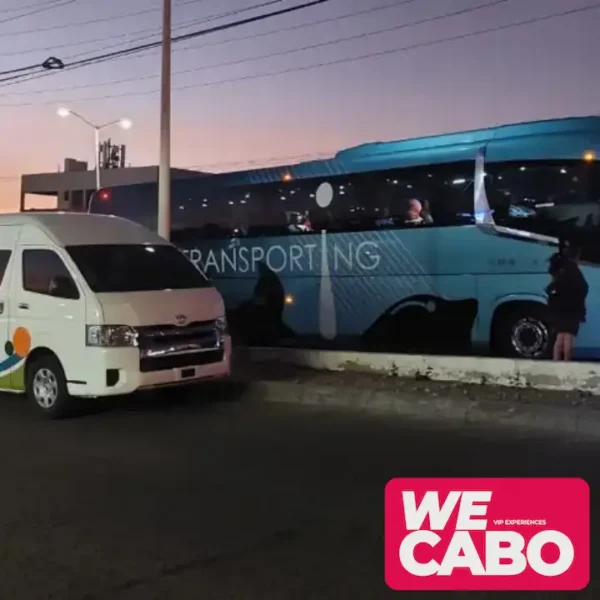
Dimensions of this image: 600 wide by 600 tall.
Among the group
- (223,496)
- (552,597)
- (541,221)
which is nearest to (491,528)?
(552,597)

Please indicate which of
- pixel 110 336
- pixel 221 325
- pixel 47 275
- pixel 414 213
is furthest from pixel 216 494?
pixel 414 213

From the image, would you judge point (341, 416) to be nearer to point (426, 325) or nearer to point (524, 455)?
point (524, 455)

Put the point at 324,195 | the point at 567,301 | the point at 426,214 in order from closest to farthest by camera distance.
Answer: the point at 567,301 < the point at 426,214 < the point at 324,195

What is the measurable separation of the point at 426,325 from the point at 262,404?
539 cm

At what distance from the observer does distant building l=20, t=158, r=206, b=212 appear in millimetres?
52875

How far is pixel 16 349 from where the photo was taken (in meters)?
10.9

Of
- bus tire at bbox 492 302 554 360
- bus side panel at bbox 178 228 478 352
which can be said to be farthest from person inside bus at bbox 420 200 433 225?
bus tire at bbox 492 302 554 360

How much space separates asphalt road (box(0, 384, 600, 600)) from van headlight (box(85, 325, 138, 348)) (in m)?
0.94

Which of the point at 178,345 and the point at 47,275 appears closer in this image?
the point at 178,345

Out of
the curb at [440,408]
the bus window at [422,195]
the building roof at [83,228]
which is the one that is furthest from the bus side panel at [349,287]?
the building roof at [83,228]

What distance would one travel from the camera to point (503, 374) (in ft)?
38.5

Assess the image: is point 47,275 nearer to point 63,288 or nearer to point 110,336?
point 63,288

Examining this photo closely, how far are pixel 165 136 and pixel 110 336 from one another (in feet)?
23.6

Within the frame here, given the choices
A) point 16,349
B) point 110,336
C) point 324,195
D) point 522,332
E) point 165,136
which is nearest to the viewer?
point 110,336
